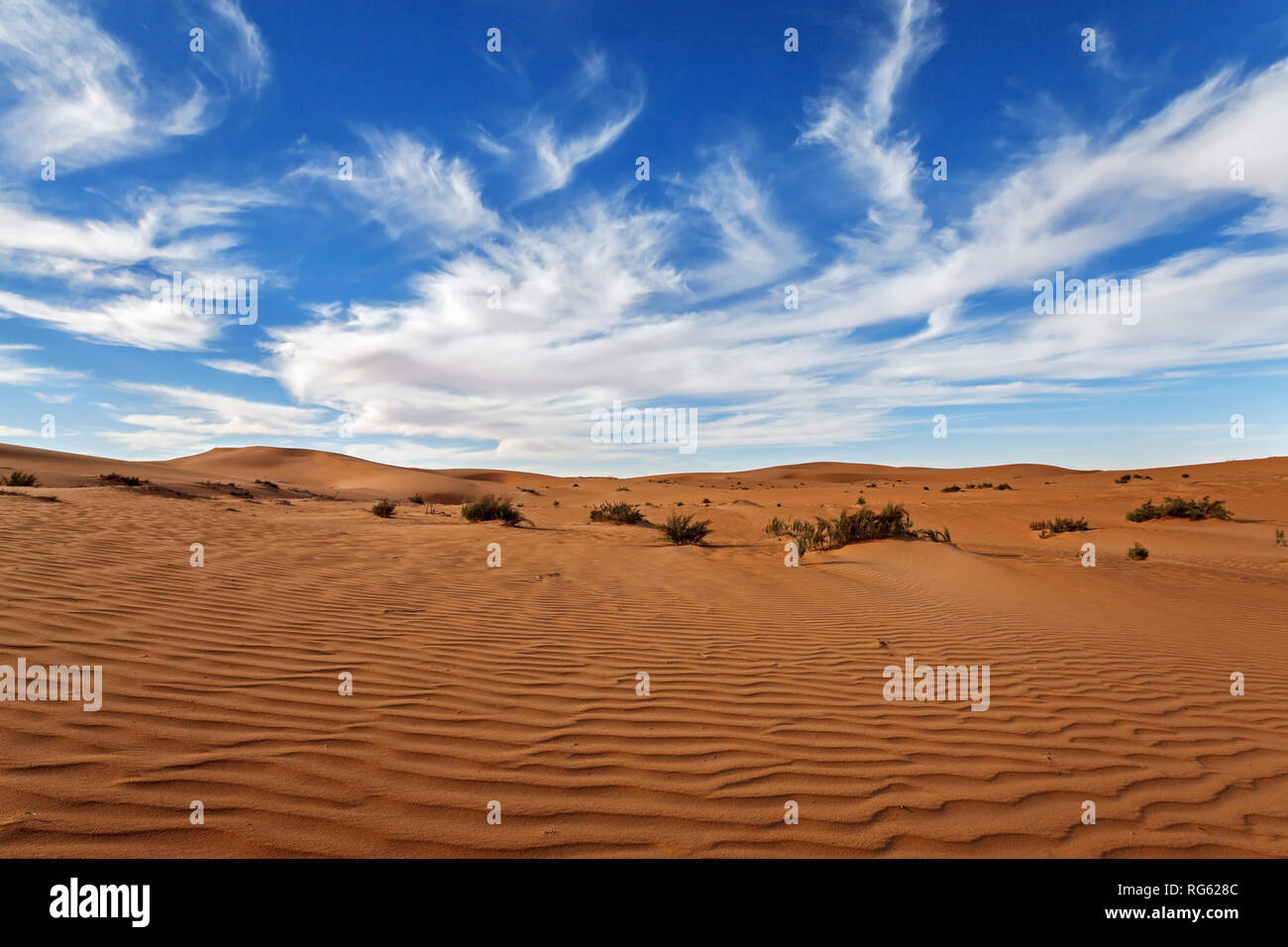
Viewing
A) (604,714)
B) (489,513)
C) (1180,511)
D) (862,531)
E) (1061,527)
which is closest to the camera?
(604,714)

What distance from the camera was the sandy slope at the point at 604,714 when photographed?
2537mm

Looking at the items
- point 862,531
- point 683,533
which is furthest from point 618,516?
point 862,531

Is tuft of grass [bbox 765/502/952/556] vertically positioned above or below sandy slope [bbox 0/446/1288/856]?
above

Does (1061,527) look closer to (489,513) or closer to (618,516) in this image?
(618,516)

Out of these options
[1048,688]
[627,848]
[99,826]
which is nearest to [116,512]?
[99,826]

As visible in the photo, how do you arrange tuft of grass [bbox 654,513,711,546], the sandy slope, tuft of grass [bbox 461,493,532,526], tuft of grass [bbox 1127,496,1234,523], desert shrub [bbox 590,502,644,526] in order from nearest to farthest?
the sandy slope, tuft of grass [bbox 654,513,711,546], tuft of grass [bbox 461,493,532,526], desert shrub [bbox 590,502,644,526], tuft of grass [bbox 1127,496,1234,523]

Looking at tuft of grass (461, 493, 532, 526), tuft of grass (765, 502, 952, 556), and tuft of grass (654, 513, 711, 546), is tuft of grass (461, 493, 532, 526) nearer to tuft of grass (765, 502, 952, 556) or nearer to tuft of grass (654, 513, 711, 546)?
tuft of grass (654, 513, 711, 546)

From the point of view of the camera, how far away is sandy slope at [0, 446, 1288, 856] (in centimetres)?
254

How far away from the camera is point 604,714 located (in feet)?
12.2

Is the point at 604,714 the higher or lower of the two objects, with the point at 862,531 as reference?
lower

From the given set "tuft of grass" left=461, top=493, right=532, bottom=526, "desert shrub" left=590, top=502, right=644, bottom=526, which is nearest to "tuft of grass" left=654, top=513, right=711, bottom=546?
"desert shrub" left=590, top=502, right=644, bottom=526
